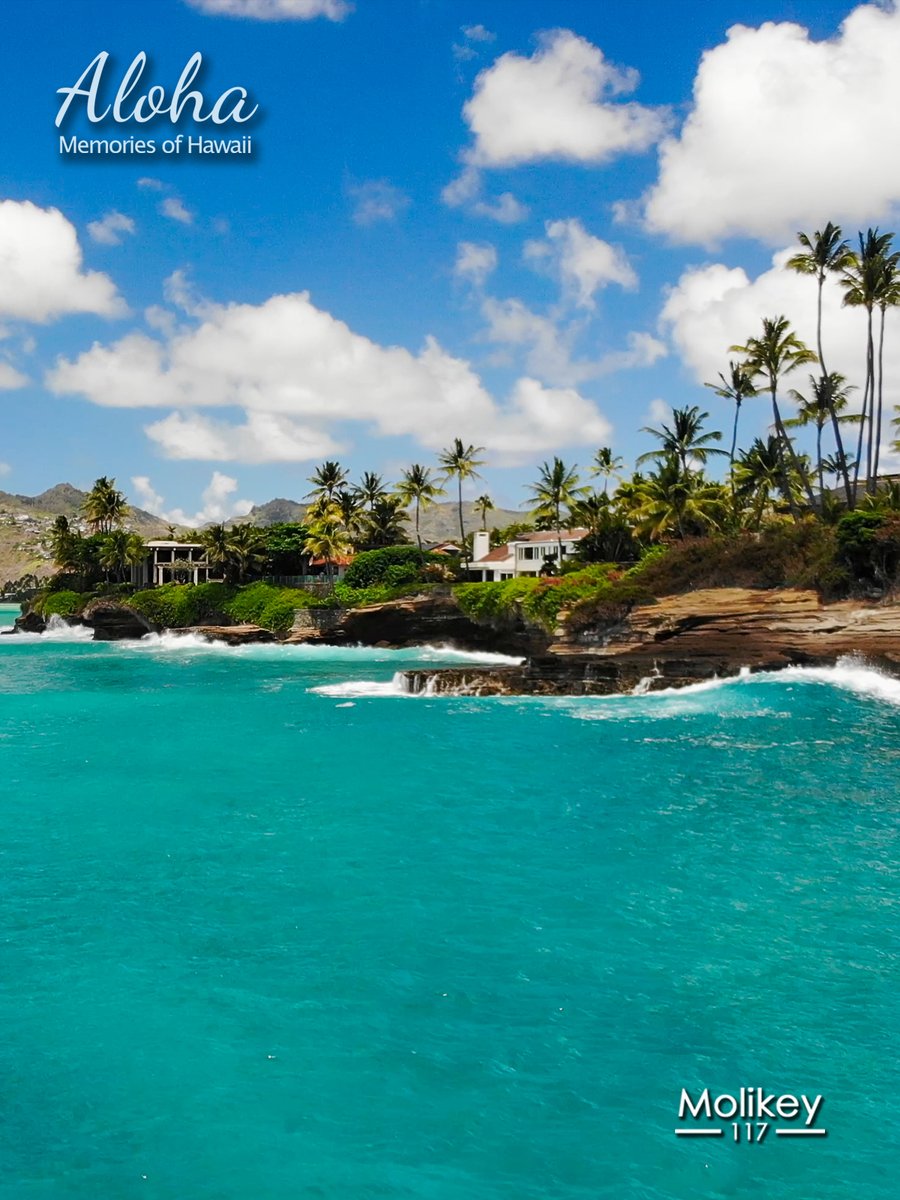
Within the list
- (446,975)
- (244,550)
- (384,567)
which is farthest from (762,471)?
(446,975)

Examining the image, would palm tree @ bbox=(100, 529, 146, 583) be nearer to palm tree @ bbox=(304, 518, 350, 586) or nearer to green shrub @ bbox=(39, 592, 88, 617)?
green shrub @ bbox=(39, 592, 88, 617)

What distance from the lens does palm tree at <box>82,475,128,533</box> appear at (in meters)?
99.4

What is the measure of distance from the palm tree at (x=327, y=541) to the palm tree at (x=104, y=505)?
3057 centimetres

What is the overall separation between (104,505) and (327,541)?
35.0m

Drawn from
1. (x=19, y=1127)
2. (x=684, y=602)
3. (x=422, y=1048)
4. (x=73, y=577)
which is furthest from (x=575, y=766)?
(x=73, y=577)

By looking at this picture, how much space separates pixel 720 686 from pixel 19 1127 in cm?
3611

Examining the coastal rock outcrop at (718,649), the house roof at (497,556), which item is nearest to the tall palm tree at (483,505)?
the house roof at (497,556)

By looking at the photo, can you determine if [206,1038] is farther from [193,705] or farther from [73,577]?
[73,577]

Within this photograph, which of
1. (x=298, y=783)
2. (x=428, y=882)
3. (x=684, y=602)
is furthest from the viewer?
(x=684, y=602)

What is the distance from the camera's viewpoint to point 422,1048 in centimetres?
1016

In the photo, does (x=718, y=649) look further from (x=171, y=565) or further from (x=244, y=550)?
(x=171, y=565)

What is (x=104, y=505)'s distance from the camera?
99.8 meters

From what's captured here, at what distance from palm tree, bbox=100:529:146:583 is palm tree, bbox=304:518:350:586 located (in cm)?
1965

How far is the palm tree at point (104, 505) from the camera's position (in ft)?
326
